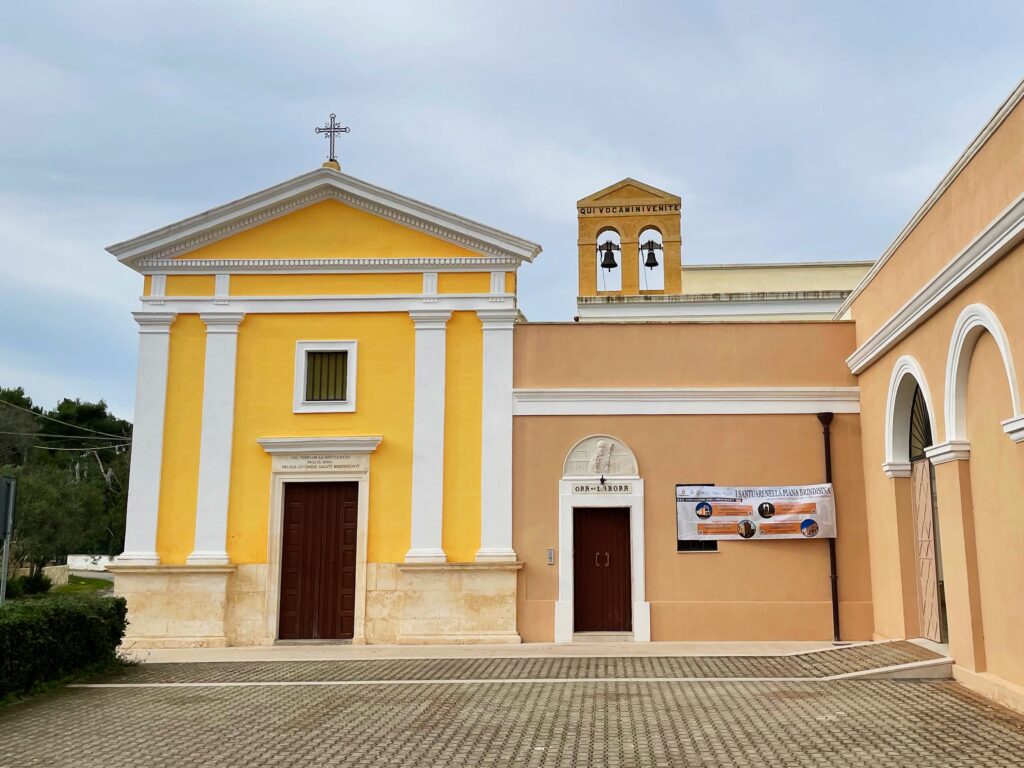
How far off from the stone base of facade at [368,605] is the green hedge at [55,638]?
2.34 metres

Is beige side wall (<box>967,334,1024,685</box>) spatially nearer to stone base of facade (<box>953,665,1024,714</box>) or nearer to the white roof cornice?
stone base of facade (<box>953,665,1024,714</box>)

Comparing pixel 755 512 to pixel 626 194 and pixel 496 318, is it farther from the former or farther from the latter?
pixel 626 194

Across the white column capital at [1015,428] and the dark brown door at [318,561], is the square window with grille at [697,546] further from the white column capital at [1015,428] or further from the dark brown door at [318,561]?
the white column capital at [1015,428]

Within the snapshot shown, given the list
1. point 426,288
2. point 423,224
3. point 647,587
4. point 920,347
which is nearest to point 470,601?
point 647,587

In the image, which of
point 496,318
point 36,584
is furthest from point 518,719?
point 36,584

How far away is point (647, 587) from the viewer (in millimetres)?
14984

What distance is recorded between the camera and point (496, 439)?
15484mm

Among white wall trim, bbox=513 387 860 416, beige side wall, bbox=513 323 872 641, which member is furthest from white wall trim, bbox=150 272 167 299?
white wall trim, bbox=513 387 860 416

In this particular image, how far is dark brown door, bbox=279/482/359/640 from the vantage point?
15172 mm

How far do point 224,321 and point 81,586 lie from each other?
84.8 feet

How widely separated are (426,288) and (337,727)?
852 centimetres

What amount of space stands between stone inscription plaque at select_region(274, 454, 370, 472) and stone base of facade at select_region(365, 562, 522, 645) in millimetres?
1753

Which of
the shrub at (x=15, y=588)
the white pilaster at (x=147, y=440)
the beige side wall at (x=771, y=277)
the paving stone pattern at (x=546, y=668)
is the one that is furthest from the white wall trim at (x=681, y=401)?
the shrub at (x=15, y=588)

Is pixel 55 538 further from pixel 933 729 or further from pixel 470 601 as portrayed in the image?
pixel 933 729
